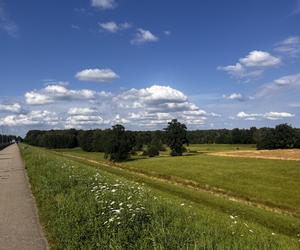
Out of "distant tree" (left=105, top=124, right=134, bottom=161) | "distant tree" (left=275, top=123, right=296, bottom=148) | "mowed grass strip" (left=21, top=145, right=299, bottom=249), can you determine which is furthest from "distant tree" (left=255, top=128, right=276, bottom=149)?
"mowed grass strip" (left=21, top=145, right=299, bottom=249)

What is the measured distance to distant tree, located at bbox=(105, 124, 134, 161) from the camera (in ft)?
288

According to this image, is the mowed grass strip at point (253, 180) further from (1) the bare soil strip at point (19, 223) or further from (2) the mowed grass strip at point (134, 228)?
(2) the mowed grass strip at point (134, 228)

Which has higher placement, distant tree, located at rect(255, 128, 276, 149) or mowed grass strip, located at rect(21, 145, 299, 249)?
distant tree, located at rect(255, 128, 276, 149)

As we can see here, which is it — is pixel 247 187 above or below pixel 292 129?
below

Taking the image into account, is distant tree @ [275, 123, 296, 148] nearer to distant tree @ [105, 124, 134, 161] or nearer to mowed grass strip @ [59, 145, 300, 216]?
distant tree @ [105, 124, 134, 161]

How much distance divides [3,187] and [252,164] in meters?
36.2

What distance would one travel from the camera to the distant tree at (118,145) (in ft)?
288

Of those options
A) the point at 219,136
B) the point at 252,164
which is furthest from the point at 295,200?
the point at 219,136

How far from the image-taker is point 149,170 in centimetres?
5731

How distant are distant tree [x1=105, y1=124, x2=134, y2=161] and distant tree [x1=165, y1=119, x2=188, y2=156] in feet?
31.6

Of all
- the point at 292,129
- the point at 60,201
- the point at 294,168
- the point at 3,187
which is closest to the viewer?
the point at 60,201

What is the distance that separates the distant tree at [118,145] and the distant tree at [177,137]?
965 cm

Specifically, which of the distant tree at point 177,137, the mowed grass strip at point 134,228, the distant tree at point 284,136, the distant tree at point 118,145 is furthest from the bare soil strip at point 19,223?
the distant tree at point 284,136

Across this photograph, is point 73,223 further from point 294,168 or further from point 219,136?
point 219,136
